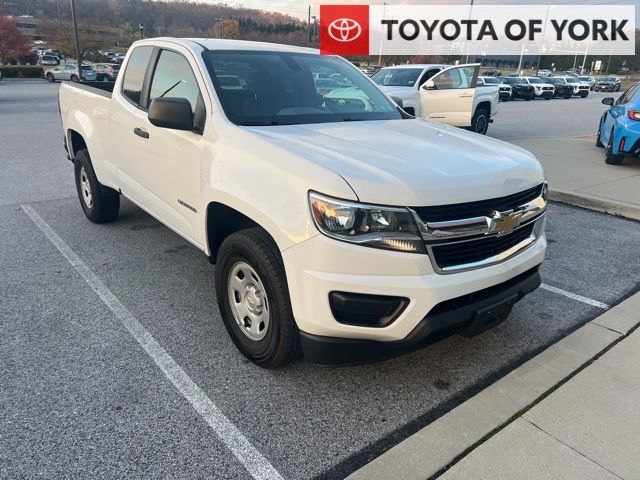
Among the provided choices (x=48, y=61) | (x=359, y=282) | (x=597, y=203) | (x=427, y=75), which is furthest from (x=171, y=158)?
(x=48, y=61)

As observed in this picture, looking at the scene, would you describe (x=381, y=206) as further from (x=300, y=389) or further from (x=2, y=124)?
(x=2, y=124)

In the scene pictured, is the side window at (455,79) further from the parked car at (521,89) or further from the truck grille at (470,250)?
the parked car at (521,89)

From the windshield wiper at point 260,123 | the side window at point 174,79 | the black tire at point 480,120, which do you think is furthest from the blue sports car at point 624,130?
the side window at point 174,79

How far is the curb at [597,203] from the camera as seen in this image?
625cm

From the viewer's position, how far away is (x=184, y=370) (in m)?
2.96

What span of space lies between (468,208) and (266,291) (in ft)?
3.66

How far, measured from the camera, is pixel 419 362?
3.13 metres

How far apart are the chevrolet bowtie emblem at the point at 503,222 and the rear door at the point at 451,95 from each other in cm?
853

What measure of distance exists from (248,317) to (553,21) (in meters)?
37.4

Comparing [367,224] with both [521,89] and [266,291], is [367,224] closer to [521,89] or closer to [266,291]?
[266,291]

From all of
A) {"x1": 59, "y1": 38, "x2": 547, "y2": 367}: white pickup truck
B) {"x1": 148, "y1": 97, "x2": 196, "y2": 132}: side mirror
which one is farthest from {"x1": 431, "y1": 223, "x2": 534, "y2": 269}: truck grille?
{"x1": 148, "y1": 97, "x2": 196, "y2": 132}: side mirror

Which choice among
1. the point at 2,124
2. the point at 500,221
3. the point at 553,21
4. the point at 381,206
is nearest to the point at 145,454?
the point at 381,206

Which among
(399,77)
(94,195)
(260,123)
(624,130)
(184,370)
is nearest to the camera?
(184,370)

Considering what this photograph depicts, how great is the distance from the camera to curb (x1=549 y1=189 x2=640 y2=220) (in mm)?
6250
